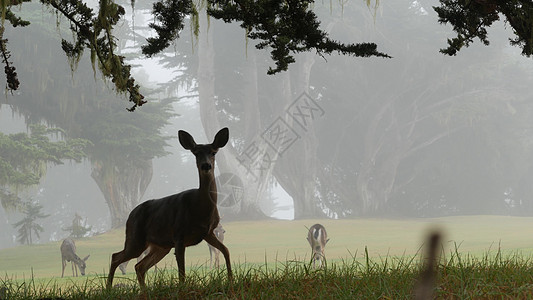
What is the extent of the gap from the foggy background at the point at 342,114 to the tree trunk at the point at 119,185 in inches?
4.5

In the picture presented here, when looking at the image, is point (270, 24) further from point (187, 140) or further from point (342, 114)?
point (342, 114)

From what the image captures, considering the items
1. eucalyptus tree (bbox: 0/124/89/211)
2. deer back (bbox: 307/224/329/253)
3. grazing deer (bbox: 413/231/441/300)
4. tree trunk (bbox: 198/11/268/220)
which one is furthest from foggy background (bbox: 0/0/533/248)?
grazing deer (bbox: 413/231/441/300)

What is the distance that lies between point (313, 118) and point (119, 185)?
1252 cm

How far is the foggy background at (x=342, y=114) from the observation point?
34344 mm

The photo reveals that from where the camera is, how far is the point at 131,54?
3353 centimetres

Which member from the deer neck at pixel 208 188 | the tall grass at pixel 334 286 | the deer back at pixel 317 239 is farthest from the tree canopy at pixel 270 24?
the deer back at pixel 317 239

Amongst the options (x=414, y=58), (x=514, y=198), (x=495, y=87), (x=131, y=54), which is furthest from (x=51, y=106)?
(x=514, y=198)

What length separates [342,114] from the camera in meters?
42.6

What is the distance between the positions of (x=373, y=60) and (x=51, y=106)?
72.6 ft

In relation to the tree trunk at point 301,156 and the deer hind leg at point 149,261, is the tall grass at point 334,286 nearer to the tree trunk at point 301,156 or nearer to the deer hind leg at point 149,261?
the deer hind leg at point 149,261

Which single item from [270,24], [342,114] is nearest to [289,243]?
[342,114]

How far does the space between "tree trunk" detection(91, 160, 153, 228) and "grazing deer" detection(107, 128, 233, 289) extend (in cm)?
2732

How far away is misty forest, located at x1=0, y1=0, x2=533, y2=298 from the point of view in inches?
1323

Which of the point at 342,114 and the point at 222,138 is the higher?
the point at 342,114
